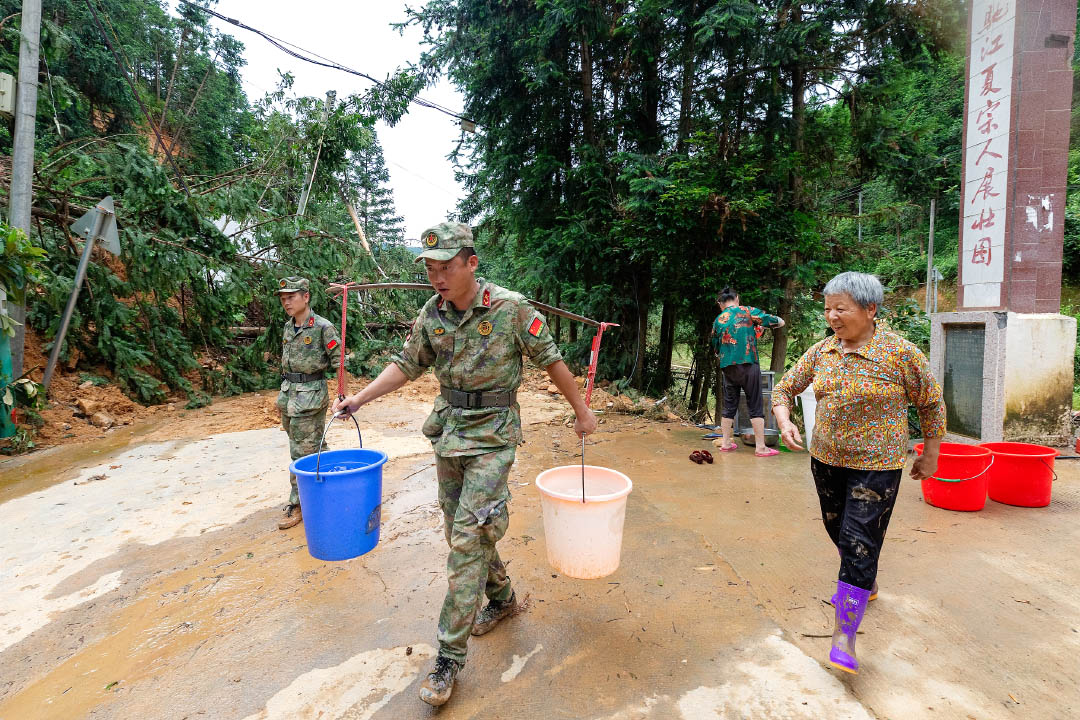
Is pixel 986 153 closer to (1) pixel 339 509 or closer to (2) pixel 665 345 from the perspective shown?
(2) pixel 665 345

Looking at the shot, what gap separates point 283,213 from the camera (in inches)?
410

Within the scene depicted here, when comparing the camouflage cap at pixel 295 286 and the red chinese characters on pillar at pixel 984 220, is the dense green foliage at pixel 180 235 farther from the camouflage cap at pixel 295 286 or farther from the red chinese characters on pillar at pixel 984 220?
the red chinese characters on pillar at pixel 984 220

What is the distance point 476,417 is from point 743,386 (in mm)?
4202

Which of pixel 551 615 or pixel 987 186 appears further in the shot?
pixel 987 186

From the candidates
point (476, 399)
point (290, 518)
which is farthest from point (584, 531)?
point (290, 518)

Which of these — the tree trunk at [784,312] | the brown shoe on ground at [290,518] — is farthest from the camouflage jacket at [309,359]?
the tree trunk at [784,312]

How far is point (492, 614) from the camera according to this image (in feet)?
8.71

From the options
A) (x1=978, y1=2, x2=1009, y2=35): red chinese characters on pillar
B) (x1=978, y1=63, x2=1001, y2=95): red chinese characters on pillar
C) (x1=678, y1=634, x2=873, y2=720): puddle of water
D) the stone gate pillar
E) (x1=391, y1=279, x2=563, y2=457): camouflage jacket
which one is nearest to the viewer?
(x1=678, y1=634, x2=873, y2=720): puddle of water

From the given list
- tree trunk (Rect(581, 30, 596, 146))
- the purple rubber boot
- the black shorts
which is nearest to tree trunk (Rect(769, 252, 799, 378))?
the black shorts

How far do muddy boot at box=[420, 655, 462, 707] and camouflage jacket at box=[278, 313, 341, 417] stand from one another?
99.9 inches

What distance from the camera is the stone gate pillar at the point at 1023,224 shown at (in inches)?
200

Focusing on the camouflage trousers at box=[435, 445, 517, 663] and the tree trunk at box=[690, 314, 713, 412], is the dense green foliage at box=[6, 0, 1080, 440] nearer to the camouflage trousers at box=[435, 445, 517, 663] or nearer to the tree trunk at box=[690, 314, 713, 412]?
the tree trunk at box=[690, 314, 713, 412]

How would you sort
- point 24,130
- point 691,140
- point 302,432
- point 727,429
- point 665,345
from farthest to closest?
point 665,345
point 691,140
point 24,130
point 727,429
point 302,432

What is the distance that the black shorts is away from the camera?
18.4 feet
